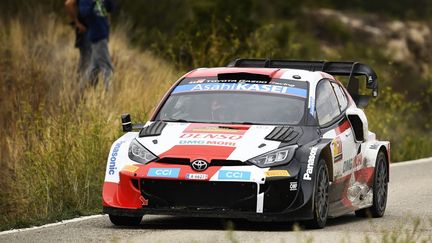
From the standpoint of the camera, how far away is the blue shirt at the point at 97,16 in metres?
21.7

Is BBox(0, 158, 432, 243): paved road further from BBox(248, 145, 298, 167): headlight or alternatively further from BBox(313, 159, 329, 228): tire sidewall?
BBox(248, 145, 298, 167): headlight

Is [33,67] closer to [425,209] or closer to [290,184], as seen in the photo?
[425,209]

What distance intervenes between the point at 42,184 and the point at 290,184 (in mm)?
3822

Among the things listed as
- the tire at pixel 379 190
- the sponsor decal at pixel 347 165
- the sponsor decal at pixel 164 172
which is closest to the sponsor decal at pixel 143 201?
the sponsor decal at pixel 164 172

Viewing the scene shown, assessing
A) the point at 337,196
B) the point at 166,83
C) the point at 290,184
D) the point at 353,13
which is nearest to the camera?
the point at 290,184

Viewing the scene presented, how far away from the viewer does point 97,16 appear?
21750 mm

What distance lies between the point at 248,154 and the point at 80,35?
35.7 ft

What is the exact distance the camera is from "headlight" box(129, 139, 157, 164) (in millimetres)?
11898

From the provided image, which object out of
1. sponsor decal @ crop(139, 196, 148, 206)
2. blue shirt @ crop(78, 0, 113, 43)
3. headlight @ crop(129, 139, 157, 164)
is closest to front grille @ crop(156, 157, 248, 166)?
headlight @ crop(129, 139, 157, 164)

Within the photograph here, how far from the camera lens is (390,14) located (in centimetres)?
4694

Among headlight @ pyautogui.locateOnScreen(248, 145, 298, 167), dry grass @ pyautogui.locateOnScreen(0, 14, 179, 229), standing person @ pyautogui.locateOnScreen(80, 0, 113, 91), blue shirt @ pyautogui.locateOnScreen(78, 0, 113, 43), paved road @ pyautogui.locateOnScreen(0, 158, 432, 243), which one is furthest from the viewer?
blue shirt @ pyautogui.locateOnScreen(78, 0, 113, 43)

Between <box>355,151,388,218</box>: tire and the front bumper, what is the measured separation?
2223 millimetres

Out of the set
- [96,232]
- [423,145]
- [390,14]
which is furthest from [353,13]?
[96,232]

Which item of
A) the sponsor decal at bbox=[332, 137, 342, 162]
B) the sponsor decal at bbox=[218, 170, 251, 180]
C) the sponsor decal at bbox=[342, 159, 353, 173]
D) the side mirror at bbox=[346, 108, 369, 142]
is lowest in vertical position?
the sponsor decal at bbox=[342, 159, 353, 173]
